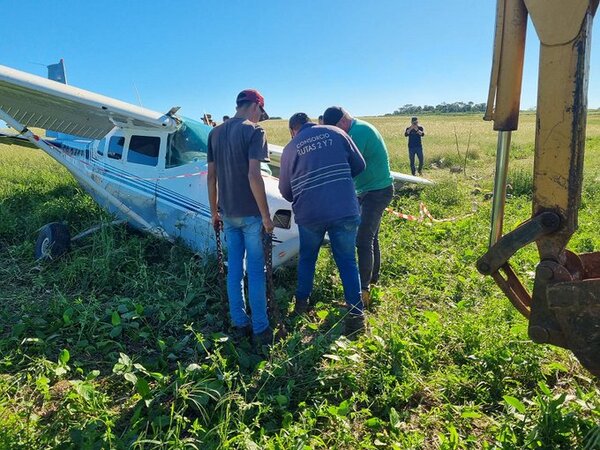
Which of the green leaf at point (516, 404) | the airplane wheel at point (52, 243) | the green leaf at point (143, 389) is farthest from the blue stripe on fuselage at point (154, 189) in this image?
the green leaf at point (516, 404)

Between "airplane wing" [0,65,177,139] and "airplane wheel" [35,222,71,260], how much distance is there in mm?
1671

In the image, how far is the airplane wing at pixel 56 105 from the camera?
17.5ft

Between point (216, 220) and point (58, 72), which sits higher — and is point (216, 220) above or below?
below

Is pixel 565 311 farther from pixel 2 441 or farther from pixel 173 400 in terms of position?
pixel 2 441

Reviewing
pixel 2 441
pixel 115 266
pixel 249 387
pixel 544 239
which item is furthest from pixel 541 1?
pixel 115 266

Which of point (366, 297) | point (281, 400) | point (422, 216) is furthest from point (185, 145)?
point (422, 216)

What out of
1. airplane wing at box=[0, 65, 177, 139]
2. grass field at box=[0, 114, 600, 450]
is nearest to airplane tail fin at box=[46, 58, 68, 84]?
airplane wing at box=[0, 65, 177, 139]

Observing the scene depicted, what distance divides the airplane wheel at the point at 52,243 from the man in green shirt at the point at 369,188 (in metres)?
3.86

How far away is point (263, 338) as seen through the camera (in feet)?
11.4

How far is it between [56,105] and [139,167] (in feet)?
5.79

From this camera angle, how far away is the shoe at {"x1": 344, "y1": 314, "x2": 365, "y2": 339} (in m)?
3.74

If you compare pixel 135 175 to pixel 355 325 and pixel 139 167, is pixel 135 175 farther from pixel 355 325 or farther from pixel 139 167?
pixel 355 325

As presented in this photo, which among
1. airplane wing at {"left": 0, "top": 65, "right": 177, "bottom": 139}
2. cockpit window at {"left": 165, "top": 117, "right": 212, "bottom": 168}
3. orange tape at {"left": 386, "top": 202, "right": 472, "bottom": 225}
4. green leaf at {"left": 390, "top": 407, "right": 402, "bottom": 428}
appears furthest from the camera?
orange tape at {"left": 386, "top": 202, "right": 472, "bottom": 225}

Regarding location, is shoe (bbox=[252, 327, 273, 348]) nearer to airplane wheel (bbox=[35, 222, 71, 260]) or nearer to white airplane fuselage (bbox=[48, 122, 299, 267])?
A: white airplane fuselage (bbox=[48, 122, 299, 267])
